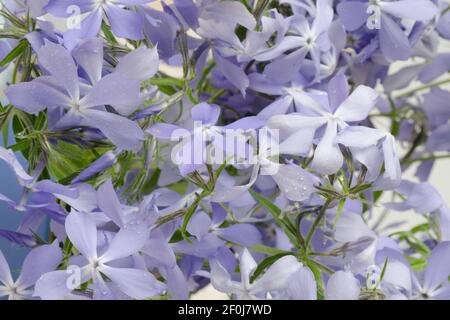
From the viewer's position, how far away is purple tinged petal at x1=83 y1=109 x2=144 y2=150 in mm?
256

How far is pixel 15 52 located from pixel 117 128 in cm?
4

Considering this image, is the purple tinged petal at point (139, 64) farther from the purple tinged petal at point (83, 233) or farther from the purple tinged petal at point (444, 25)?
the purple tinged petal at point (444, 25)

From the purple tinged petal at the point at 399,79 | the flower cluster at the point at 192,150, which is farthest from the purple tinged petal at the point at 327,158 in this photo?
the purple tinged petal at the point at 399,79

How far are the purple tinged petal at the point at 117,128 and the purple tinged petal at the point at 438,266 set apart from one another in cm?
12

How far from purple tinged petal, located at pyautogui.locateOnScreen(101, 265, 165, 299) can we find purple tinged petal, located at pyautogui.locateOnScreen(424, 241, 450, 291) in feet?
0.35

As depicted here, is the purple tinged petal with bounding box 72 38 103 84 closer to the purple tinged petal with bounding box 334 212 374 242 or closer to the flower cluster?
the flower cluster

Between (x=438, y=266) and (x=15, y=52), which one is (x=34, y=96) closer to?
(x=15, y=52)

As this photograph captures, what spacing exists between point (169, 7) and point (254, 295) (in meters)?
0.10

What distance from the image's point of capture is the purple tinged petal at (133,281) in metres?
0.25

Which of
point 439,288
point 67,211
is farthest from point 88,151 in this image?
point 439,288

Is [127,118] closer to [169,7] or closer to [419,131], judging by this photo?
[169,7]

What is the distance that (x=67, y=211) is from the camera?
0.28 meters

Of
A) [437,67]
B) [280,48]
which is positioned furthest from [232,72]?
[437,67]

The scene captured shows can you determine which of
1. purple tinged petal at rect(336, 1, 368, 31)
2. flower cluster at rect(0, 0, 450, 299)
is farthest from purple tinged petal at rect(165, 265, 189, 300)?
purple tinged petal at rect(336, 1, 368, 31)
